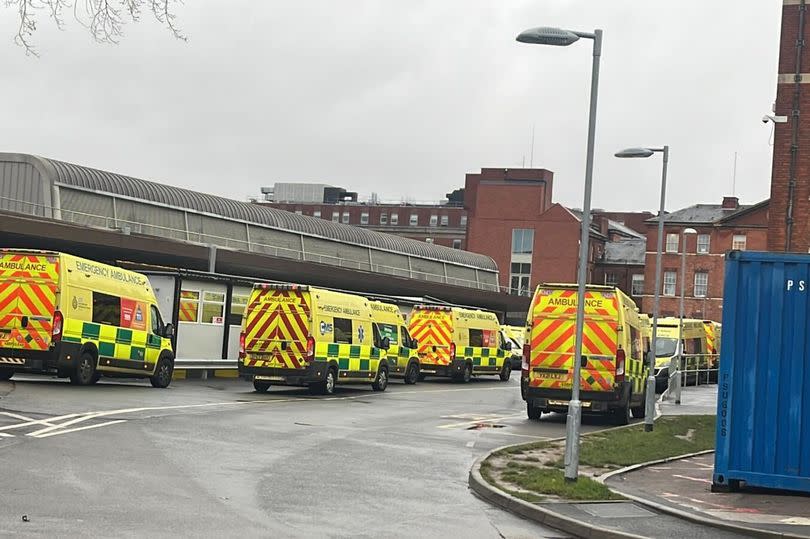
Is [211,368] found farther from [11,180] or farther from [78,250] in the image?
[11,180]

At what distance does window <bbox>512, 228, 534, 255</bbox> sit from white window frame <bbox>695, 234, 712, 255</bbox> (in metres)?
18.4

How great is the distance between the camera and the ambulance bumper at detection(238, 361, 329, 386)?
87.2ft

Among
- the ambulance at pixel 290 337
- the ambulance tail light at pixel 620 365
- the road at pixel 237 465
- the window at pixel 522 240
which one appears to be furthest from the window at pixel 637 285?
the ambulance tail light at pixel 620 365

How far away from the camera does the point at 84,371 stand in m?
24.5

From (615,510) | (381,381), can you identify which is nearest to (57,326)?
(381,381)

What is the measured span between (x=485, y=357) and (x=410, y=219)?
98093 mm

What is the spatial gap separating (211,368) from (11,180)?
20341 mm

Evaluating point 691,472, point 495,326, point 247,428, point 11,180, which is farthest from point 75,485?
point 11,180

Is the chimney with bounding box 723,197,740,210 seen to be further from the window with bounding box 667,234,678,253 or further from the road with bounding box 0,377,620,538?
the road with bounding box 0,377,620,538

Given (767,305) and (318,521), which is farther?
(767,305)

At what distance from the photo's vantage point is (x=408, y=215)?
5502 inches

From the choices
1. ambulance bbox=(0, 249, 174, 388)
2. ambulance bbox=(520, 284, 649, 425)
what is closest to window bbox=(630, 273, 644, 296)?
ambulance bbox=(520, 284, 649, 425)

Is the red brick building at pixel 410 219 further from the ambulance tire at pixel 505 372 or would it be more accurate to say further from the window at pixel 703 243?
the ambulance tire at pixel 505 372

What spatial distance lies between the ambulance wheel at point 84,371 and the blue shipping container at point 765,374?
14.7 m
